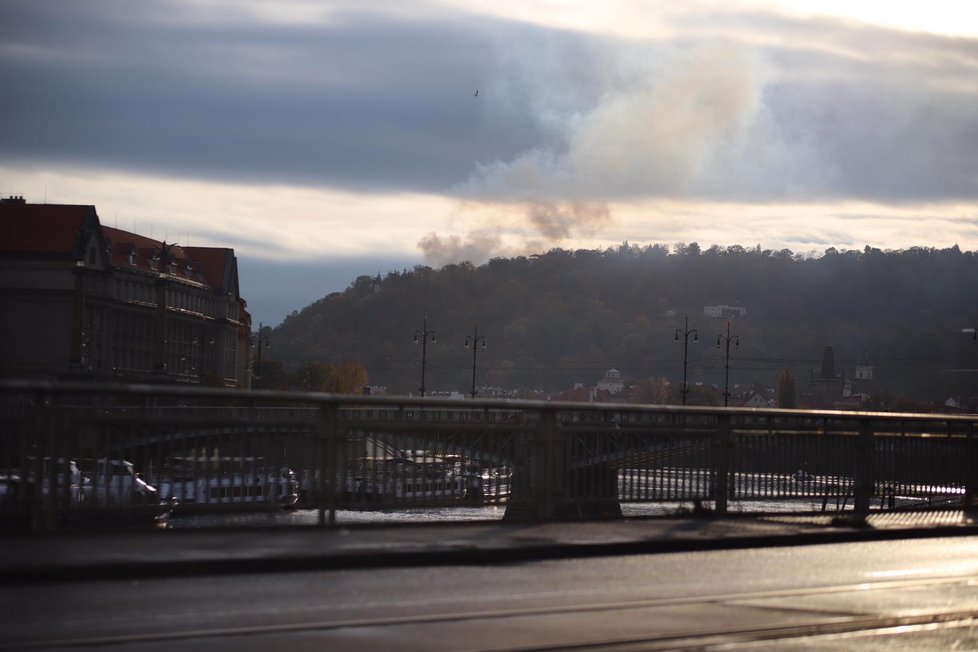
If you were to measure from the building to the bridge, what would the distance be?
Result: 104 metres

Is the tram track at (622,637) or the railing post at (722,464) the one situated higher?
the railing post at (722,464)

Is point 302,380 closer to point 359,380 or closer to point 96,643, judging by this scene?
point 359,380

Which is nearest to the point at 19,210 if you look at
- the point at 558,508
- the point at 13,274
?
the point at 13,274

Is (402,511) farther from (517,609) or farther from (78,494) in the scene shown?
A: (517,609)

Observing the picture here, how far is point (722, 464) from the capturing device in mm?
A: 20781

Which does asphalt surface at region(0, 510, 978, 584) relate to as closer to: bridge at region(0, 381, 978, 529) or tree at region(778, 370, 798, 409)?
bridge at region(0, 381, 978, 529)

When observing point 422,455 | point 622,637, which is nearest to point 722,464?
point 422,455

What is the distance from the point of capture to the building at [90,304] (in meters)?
126

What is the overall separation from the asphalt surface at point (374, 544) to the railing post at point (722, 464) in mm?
400

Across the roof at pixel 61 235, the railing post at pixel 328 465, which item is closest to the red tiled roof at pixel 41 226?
the roof at pixel 61 235

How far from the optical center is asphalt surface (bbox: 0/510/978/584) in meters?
13.2

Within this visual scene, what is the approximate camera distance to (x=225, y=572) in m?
13.6

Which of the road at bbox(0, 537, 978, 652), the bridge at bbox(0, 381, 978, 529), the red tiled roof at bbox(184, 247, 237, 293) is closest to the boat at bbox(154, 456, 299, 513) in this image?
the bridge at bbox(0, 381, 978, 529)

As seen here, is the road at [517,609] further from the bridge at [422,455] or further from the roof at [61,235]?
the roof at [61,235]
